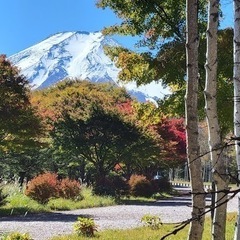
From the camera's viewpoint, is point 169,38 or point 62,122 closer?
point 169,38

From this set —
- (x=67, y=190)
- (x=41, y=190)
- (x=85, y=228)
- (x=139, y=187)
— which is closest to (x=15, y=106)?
(x=41, y=190)

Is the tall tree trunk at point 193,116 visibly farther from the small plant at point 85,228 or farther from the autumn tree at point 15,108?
the autumn tree at point 15,108

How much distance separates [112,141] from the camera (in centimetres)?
2486

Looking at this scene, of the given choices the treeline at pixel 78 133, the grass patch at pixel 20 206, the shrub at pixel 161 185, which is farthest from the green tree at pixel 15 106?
the shrub at pixel 161 185

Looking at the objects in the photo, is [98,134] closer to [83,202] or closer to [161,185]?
[83,202]

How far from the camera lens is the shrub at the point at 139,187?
87.5 feet

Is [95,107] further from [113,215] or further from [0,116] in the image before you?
[113,215]

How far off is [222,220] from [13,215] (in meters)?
11.0

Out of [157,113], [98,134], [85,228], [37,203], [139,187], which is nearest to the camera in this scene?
[85,228]

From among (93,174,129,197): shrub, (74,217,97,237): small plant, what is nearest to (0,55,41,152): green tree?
(93,174,129,197): shrub

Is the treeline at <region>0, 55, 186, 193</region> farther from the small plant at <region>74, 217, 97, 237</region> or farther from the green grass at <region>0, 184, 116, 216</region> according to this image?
the small plant at <region>74, 217, 97, 237</region>

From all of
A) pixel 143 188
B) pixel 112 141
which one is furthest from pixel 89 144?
pixel 143 188

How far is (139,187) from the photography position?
27.0 metres

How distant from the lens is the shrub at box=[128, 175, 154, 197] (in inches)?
1050
